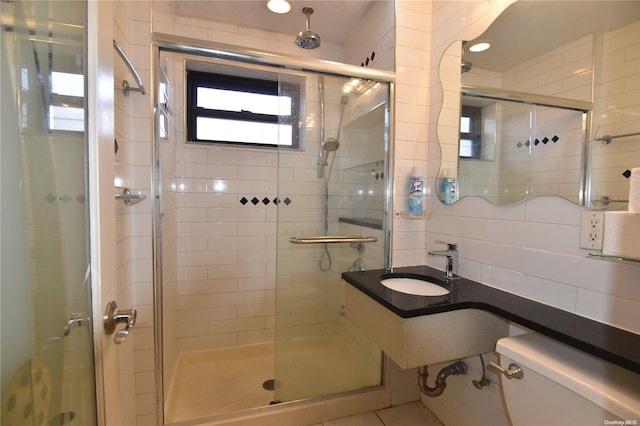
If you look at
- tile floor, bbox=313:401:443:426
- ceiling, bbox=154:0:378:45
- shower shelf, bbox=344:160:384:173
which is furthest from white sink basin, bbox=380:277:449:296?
ceiling, bbox=154:0:378:45

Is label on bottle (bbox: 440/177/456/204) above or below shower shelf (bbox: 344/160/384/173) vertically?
below

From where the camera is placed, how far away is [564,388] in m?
0.72

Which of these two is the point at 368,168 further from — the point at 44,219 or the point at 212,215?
the point at 44,219

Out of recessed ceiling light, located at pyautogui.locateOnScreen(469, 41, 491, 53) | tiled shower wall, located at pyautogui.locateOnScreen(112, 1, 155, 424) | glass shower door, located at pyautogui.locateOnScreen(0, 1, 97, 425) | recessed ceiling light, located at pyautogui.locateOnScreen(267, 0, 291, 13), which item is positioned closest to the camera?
glass shower door, located at pyautogui.locateOnScreen(0, 1, 97, 425)

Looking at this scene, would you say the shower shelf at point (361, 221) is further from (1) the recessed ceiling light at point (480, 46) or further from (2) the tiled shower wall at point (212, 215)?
(1) the recessed ceiling light at point (480, 46)

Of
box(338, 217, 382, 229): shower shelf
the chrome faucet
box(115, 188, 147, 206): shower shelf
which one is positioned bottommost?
the chrome faucet

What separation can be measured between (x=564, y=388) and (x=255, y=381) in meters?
1.82

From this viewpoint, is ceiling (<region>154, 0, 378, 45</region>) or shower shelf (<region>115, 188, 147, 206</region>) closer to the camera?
shower shelf (<region>115, 188, 147, 206</region>)

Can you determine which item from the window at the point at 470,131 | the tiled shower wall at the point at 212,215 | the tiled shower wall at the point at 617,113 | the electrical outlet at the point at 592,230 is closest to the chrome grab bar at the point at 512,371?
the electrical outlet at the point at 592,230

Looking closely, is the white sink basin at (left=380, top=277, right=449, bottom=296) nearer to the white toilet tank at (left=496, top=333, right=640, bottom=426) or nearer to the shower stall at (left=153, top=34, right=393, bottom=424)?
the shower stall at (left=153, top=34, right=393, bottom=424)

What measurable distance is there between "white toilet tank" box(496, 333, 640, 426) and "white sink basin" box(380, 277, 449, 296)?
1.58 ft

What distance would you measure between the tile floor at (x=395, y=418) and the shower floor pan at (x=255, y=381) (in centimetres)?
15

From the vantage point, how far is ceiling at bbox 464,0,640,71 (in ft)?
2.93

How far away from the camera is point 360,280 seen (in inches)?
55.6
